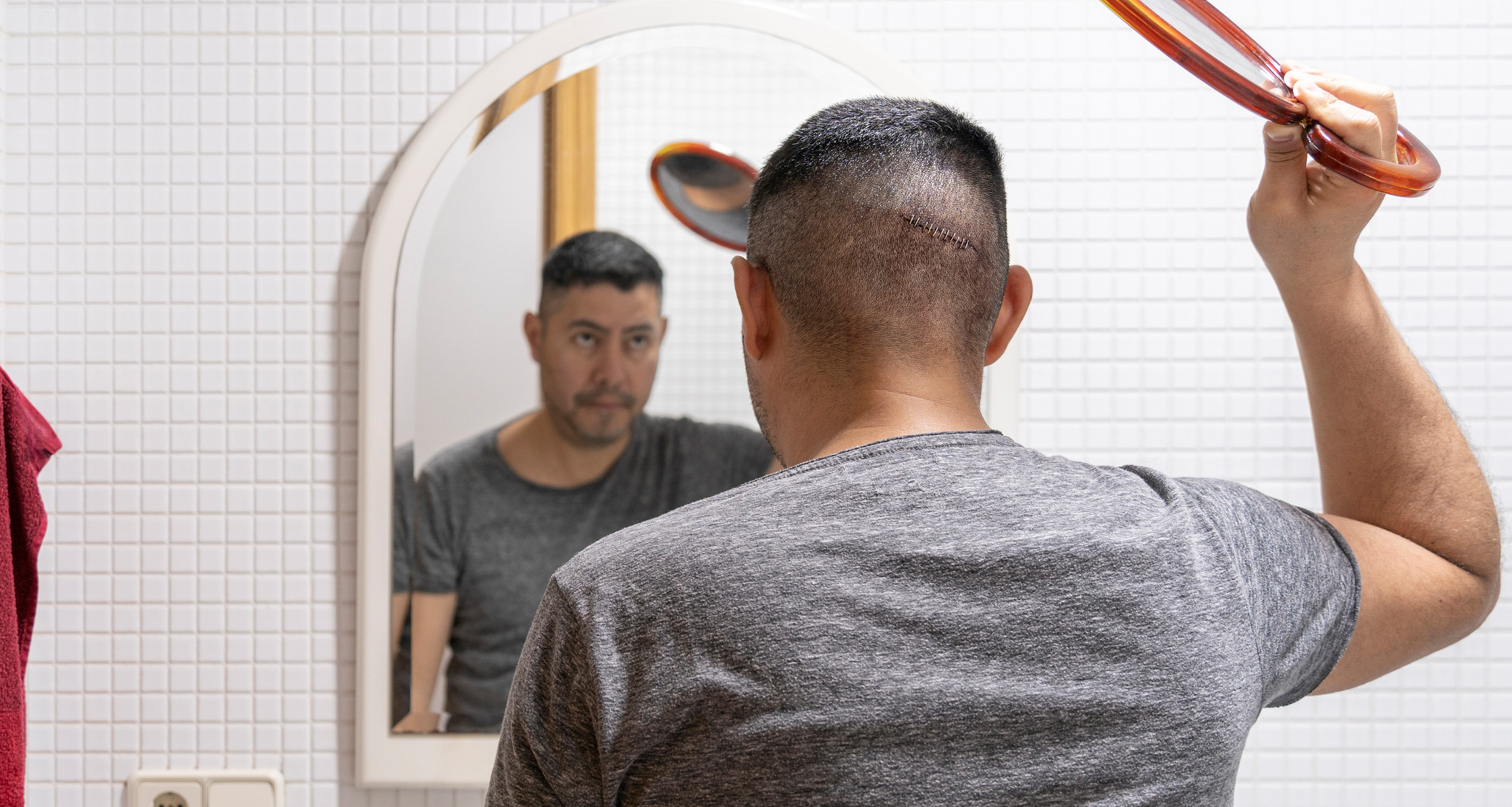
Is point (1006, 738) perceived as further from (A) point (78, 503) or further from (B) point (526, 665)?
(A) point (78, 503)

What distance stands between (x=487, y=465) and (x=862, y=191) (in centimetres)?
55

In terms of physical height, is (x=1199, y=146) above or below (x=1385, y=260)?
above

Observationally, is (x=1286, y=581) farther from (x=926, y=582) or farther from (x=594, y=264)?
(x=594, y=264)

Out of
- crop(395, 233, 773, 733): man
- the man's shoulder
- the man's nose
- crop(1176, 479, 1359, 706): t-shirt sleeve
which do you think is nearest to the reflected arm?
crop(395, 233, 773, 733): man

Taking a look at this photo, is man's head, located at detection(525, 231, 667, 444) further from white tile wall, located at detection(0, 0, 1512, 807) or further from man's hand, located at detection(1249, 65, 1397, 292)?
man's hand, located at detection(1249, 65, 1397, 292)

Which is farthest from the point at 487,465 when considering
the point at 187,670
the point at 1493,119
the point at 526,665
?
the point at 1493,119

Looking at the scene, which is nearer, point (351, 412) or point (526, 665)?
point (526, 665)

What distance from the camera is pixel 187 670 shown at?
0.92 metres

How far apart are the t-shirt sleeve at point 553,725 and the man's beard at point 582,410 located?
1.57ft

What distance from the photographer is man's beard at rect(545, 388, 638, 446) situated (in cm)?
92

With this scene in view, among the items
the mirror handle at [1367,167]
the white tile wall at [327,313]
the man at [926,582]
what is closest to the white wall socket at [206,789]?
the white tile wall at [327,313]

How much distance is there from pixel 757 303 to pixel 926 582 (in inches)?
6.7

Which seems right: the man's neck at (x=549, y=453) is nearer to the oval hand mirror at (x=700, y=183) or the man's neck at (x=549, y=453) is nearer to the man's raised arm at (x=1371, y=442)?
the oval hand mirror at (x=700, y=183)

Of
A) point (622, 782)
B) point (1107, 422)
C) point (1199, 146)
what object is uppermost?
point (1199, 146)
